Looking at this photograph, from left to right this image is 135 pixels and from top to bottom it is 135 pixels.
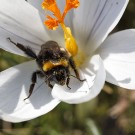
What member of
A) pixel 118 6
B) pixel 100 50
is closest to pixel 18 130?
pixel 100 50

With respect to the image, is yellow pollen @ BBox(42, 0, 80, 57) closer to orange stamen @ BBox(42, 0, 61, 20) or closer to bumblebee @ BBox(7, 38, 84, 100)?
orange stamen @ BBox(42, 0, 61, 20)

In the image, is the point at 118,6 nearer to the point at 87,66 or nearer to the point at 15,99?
the point at 87,66

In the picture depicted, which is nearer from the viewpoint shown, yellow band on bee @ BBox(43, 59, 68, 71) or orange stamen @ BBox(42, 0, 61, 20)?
yellow band on bee @ BBox(43, 59, 68, 71)

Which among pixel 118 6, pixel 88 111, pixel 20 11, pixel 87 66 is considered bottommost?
pixel 88 111

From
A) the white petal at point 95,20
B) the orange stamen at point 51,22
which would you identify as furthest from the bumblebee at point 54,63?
the white petal at point 95,20

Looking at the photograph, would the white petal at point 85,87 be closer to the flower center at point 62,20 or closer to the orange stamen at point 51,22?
the flower center at point 62,20

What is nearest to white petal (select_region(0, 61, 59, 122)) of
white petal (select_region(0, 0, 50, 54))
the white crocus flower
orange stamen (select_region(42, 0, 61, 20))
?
the white crocus flower

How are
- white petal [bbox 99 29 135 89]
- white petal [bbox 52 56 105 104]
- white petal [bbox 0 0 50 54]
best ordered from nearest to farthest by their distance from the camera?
white petal [bbox 52 56 105 104] → white petal [bbox 99 29 135 89] → white petal [bbox 0 0 50 54]
